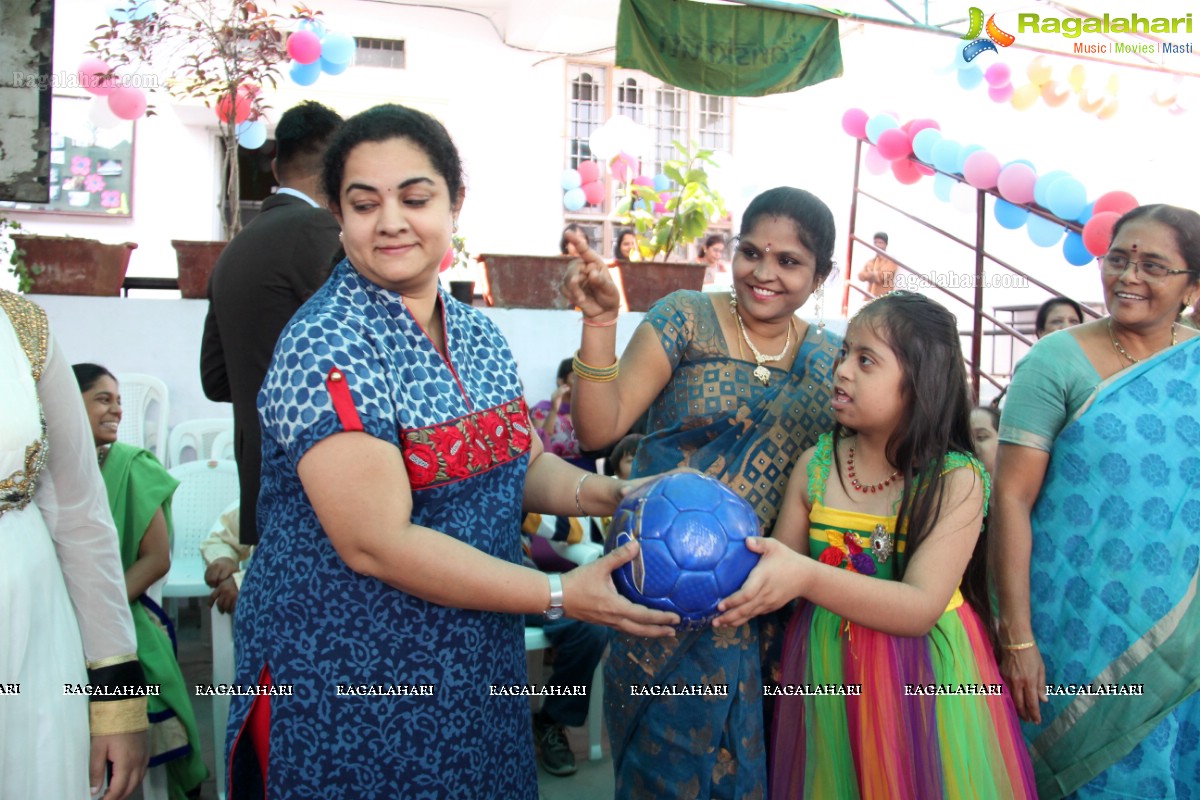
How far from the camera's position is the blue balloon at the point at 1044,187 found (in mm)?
5832

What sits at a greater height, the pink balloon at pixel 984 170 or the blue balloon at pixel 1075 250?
the pink balloon at pixel 984 170

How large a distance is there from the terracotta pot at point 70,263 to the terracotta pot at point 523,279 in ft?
7.13

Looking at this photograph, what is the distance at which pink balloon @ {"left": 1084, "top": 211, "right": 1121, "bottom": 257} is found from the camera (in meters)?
5.28

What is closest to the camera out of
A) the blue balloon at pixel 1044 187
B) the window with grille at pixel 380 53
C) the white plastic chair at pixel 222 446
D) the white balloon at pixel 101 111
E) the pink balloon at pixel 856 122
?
the white plastic chair at pixel 222 446

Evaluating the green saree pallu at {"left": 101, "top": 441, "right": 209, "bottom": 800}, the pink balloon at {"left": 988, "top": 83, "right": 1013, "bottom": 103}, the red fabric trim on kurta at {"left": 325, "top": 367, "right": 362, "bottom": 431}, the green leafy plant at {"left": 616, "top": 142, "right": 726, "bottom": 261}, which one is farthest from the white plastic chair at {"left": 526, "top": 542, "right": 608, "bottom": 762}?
the pink balloon at {"left": 988, "top": 83, "right": 1013, "bottom": 103}

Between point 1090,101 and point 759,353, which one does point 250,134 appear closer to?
point 759,353

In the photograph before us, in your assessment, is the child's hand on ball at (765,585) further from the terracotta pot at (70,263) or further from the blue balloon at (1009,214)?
the blue balloon at (1009,214)

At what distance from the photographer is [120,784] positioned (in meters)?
1.61

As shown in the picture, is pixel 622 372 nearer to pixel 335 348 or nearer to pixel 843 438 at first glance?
pixel 843 438

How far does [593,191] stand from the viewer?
33.6ft

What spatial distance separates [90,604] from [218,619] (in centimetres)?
175

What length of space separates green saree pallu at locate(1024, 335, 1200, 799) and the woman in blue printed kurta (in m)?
1.22

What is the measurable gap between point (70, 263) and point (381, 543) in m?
4.63

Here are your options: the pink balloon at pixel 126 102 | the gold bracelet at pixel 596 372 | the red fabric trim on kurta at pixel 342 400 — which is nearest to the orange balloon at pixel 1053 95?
the pink balloon at pixel 126 102
